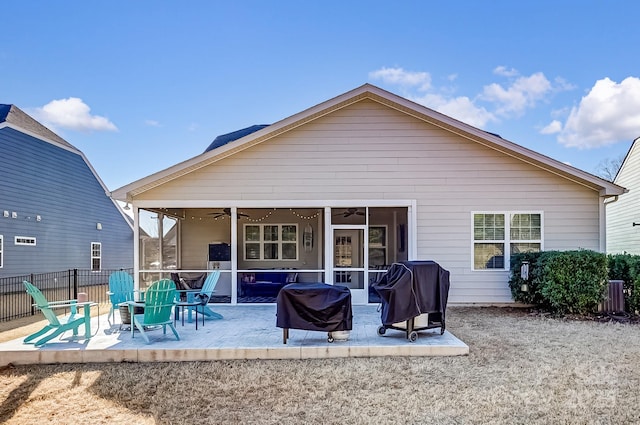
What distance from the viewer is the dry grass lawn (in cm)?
444

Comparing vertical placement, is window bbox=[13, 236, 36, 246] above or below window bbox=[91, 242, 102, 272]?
above

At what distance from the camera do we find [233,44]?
14.8m

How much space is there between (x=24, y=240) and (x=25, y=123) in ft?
14.5

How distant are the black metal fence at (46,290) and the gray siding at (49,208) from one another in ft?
1.37

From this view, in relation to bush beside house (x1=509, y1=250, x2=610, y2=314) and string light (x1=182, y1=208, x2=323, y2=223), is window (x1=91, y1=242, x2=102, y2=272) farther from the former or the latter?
bush beside house (x1=509, y1=250, x2=610, y2=314)

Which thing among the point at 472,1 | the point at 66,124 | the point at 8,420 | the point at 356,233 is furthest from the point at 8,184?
the point at 66,124

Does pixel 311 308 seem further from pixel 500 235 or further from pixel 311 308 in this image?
pixel 500 235

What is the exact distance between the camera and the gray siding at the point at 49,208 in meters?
16.5

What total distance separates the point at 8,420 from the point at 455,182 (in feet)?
28.7

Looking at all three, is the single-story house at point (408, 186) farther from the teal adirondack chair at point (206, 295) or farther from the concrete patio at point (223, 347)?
the concrete patio at point (223, 347)

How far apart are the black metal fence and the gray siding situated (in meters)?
0.42

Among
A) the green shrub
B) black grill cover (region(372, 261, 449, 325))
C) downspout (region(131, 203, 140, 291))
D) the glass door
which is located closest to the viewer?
black grill cover (region(372, 261, 449, 325))

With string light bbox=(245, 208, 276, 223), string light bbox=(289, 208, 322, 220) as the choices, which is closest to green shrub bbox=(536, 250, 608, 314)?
string light bbox=(289, 208, 322, 220)

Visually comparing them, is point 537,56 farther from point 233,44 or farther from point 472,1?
point 233,44
